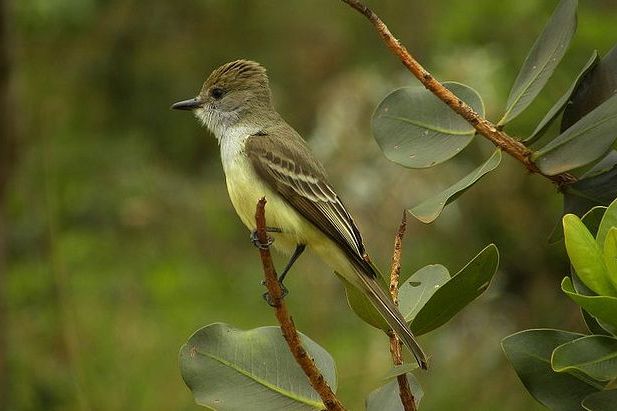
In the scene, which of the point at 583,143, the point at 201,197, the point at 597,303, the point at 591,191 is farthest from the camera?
the point at 201,197

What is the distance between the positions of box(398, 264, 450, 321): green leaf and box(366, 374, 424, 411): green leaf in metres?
0.12

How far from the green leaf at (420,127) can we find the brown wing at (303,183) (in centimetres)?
73

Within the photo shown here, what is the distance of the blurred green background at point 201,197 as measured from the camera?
455 centimetres

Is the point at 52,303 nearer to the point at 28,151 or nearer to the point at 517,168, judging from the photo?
the point at 28,151

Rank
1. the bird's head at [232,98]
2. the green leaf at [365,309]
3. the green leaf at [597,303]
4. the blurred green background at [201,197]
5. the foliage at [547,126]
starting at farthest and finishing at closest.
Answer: the blurred green background at [201,197]
the bird's head at [232,98]
the green leaf at [365,309]
the foliage at [547,126]
the green leaf at [597,303]

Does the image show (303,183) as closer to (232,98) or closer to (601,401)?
(232,98)

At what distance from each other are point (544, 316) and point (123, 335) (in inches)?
69.6

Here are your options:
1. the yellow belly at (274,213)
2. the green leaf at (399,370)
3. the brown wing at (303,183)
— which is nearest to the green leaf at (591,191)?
the green leaf at (399,370)

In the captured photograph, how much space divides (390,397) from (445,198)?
0.34 metres

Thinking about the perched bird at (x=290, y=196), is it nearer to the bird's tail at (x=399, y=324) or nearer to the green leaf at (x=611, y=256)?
the bird's tail at (x=399, y=324)

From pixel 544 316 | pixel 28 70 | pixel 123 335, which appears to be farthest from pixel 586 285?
pixel 28 70

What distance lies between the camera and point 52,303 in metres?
4.90

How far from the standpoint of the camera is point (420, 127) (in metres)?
2.04

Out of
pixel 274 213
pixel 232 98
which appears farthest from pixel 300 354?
pixel 232 98
